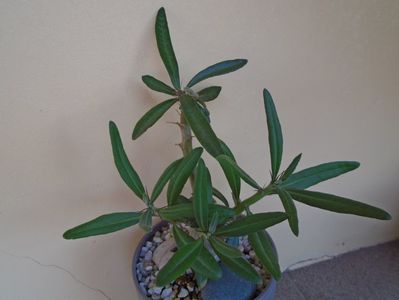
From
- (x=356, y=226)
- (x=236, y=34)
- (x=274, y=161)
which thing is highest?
(x=236, y=34)

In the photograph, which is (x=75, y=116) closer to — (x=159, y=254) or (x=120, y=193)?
(x=120, y=193)

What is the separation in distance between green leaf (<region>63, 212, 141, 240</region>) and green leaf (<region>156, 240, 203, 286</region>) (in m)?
0.12

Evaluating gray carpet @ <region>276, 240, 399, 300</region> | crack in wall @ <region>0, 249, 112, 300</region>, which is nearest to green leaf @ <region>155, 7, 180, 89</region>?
crack in wall @ <region>0, 249, 112, 300</region>

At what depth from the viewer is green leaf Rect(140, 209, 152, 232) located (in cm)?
56

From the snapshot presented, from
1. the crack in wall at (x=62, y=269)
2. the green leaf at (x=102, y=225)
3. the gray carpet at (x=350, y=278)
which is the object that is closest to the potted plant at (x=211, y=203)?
the green leaf at (x=102, y=225)

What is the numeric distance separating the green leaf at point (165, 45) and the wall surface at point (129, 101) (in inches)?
1.3

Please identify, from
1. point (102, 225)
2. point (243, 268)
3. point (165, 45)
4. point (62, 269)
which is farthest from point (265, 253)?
point (62, 269)

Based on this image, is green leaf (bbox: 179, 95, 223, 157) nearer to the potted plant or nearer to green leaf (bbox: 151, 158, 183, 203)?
the potted plant

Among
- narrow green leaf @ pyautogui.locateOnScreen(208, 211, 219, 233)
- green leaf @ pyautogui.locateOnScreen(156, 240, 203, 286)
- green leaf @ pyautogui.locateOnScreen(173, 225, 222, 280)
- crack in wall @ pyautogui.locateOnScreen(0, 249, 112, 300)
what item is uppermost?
narrow green leaf @ pyautogui.locateOnScreen(208, 211, 219, 233)

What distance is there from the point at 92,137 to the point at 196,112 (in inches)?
11.8

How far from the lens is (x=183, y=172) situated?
591mm

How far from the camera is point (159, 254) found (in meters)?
0.78

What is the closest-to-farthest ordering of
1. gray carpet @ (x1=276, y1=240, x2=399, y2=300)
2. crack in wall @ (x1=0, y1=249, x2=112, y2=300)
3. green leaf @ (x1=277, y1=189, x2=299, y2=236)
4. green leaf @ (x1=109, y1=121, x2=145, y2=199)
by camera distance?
green leaf @ (x1=277, y1=189, x2=299, y2=236)
green leaf @ (x1=109, y1=121, x2=145, y2=199)
crack in wall @ (x1=0, y1=249, x2=112, y2=300)
gray carpet @ (x1=276, y1=240, x2=399, y2=300)

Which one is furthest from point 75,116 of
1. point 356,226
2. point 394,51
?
point 356,226
